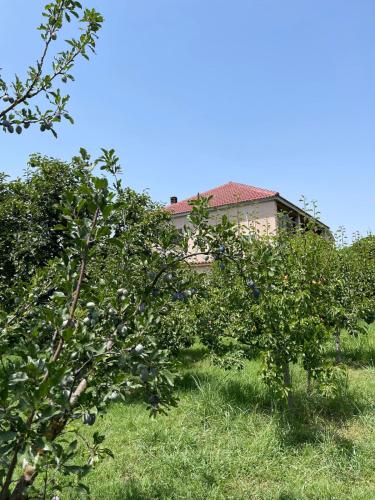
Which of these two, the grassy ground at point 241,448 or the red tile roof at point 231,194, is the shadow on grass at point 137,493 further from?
the red tile roof at point 231,194

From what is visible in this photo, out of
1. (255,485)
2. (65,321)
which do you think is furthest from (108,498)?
(65,321)

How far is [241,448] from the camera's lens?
414cm

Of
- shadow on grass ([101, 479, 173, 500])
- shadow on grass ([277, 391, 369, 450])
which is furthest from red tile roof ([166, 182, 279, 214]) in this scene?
shadow on grass ([101, 479, 173, 500])

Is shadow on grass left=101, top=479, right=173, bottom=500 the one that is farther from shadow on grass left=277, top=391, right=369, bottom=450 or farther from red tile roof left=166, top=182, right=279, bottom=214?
red tile roof left=166, top=182, right=279, bottom=214

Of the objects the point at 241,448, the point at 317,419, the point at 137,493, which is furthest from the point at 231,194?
the point at 137,493

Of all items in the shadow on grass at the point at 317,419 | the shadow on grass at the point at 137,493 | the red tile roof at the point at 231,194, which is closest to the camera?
the shadow on grass at the point at 137,493

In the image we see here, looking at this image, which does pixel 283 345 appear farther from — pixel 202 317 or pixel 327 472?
pixel 202 317

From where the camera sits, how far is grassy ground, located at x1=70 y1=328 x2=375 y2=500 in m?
3.43

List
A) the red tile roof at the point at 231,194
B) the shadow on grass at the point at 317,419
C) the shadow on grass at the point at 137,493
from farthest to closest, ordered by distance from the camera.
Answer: the red tile roof at the point at 231,194, the shadow on grass at the point at 317,419, the shadow on grass at the point at 137,493

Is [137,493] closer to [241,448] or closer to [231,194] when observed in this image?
[241,448]

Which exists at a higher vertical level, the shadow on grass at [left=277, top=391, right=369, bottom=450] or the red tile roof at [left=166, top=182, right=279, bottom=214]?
the red tile roof at [left=166, top=182, right=279, bottom=214]


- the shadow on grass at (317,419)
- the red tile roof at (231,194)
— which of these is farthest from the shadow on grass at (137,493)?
the red tile roof at (231,194)

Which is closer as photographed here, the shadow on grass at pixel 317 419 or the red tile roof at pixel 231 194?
the shadow on grass at pixel 317 419

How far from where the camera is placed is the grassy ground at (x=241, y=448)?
135 inches
